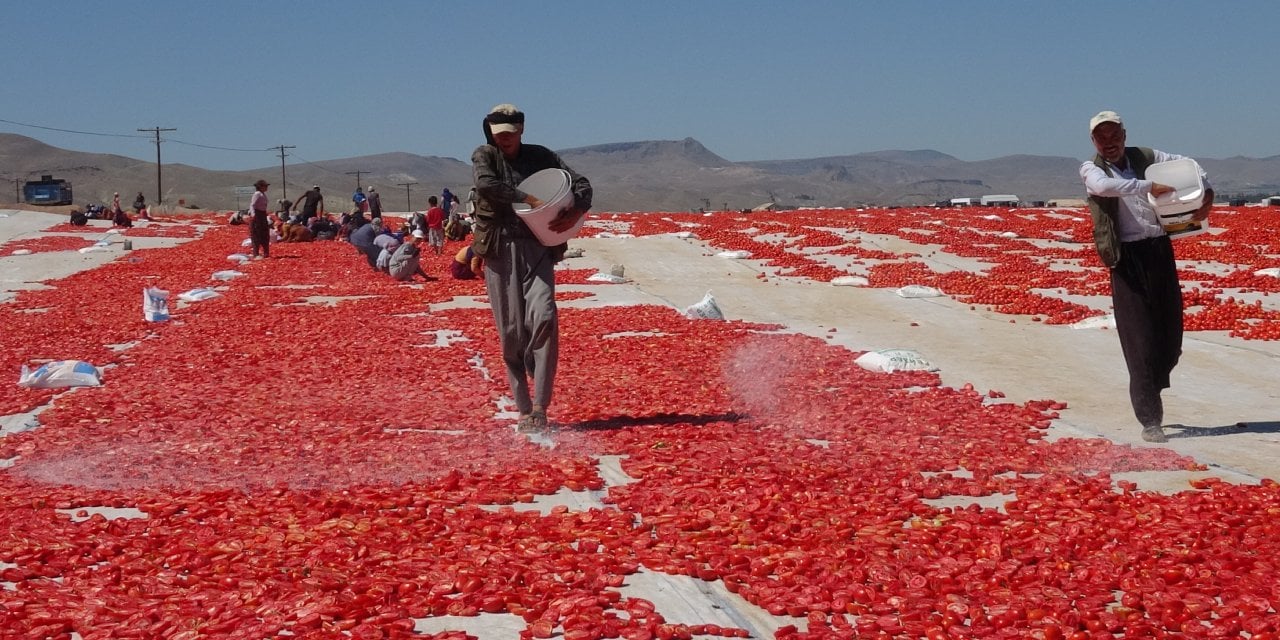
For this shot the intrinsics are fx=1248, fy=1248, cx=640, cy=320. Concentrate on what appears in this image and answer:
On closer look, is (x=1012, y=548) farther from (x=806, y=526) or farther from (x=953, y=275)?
(x=953, y=275)

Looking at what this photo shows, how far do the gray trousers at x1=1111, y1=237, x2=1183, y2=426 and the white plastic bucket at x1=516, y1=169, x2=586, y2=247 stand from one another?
369 centimetres

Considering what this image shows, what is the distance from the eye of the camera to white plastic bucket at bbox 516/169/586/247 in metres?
8.37

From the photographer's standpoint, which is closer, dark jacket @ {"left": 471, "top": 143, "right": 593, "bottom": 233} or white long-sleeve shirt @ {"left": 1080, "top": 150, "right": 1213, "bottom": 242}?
white long-sleeve shirt @ {"left": 1080, "top": 150, "right": 1213, "bottom": 242}

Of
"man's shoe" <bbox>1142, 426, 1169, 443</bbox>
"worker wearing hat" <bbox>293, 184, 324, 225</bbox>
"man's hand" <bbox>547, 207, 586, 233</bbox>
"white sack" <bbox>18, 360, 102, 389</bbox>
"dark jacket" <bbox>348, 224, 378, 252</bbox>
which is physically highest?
"man's hand" <bbox>547, 207, 586, 233</bbox>

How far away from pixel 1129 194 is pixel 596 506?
4084 millimetres

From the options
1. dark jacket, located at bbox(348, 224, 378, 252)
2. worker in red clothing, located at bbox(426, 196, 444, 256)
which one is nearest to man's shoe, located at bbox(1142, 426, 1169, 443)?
dark jacket, located at bbox(348, 224, 378, 252)

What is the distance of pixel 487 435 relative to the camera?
28.9ft

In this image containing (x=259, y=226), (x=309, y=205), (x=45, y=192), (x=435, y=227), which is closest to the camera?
(x=259, y=226)

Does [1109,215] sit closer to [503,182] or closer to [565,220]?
[565,220]

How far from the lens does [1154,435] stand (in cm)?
830

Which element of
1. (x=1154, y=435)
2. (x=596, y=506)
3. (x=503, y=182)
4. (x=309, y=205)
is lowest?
(x=596, y=506)

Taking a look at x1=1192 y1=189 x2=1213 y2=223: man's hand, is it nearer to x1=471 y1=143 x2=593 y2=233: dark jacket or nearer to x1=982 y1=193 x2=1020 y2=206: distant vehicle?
x1=471 y1=143 x2=593 y2=233: dark jacket

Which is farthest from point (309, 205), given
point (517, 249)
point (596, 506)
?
point (596, 506)

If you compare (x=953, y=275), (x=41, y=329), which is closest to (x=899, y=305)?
(x=953, y=275)
